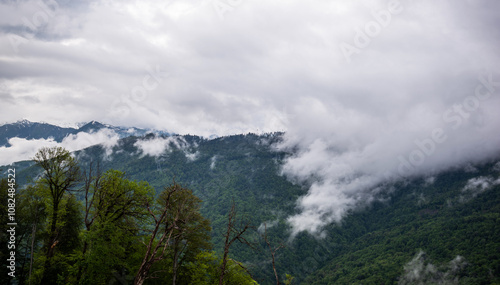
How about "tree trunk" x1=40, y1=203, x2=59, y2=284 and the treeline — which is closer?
the treeline

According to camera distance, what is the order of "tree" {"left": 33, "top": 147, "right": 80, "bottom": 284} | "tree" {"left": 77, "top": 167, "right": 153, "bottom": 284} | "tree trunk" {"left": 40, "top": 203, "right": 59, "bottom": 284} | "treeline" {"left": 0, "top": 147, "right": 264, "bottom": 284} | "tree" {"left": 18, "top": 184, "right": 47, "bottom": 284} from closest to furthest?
"tree" {"left": 77, "top": 167, "right": 153, "bottom": 284}
"treeline" {"left": 0, "top": 147, "right": 264, "bottom": 284}
"tree" {"left": 33, "top": 147, "right": 80, "bottom": 284}
"tree trunk" {"left": 40, "top": 203, "right": 59, "bottom": 284}
"tree" {"left": 18, "top": 184, "right": 47, "bottom": 284}

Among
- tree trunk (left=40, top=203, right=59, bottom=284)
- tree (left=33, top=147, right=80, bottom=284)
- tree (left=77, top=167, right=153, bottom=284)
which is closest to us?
tree (left=77, top=167, right=153, bottom=284)

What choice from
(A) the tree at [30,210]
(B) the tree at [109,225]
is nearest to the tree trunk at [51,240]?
(B) the tree at [109,225]

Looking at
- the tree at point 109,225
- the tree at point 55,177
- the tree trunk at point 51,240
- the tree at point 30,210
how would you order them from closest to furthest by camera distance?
the tree at point 109,225
the tree at point 55,177
the tree trunk at point 51,240
the tree at point 30,210

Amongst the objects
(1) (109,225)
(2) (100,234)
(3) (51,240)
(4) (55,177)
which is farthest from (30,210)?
(1) (109,225)

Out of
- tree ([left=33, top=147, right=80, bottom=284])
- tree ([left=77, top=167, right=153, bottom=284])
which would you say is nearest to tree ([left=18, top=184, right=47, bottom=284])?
tree ([left=33, top=147, right=80, bottom=284])

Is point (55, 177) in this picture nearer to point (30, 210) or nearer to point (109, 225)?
point (109, 225)

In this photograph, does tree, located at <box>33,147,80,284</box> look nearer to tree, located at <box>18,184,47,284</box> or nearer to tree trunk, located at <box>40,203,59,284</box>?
tree trunk, located at <box>40,203,59,284</box>

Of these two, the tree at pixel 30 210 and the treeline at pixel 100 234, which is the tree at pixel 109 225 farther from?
the tree at pixel 30 210

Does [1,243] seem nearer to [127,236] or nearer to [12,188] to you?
[12,188]

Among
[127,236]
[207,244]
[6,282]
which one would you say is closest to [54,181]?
[127,236]

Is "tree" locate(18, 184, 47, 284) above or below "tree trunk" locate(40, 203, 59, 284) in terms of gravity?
above

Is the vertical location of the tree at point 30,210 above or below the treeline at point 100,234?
above

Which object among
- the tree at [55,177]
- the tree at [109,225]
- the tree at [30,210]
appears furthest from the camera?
the tree at [30,210]
